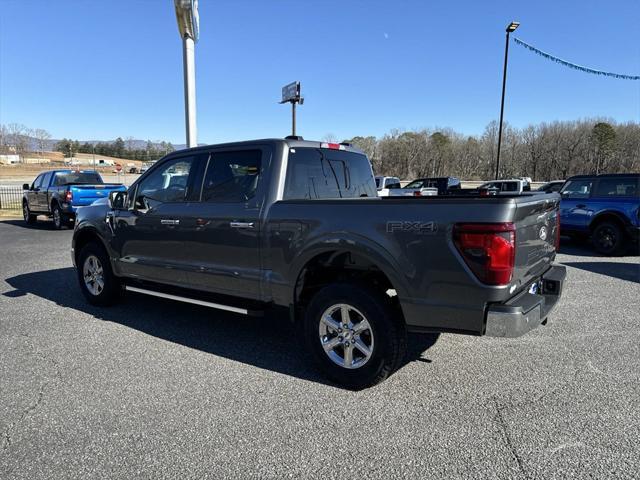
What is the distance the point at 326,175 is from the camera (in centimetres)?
436

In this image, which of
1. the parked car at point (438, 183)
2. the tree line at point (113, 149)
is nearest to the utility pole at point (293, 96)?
the parked car at point (438, 183)

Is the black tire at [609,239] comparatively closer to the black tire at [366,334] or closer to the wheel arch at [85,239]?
the black tire at [366,334]

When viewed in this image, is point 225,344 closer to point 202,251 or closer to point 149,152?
point 202,251

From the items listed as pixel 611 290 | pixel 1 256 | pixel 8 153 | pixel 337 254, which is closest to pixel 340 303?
pixel 337 254

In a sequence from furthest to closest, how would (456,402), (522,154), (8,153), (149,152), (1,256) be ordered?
(8,153), (149,152), (522,154), (1,256), (456,402)

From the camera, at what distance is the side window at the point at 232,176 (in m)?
4.05

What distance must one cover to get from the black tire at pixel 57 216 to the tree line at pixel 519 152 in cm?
5533

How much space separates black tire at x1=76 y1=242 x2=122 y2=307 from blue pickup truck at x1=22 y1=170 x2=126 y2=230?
27.6 feet

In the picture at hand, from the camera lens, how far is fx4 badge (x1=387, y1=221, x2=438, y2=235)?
9.72 ft

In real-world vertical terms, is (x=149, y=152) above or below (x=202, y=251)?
above

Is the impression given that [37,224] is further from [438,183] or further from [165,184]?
[438,183]

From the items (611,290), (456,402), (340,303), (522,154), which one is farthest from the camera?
(522,154)

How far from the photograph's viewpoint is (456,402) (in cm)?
321

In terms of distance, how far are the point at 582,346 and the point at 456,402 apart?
1.86 metres
